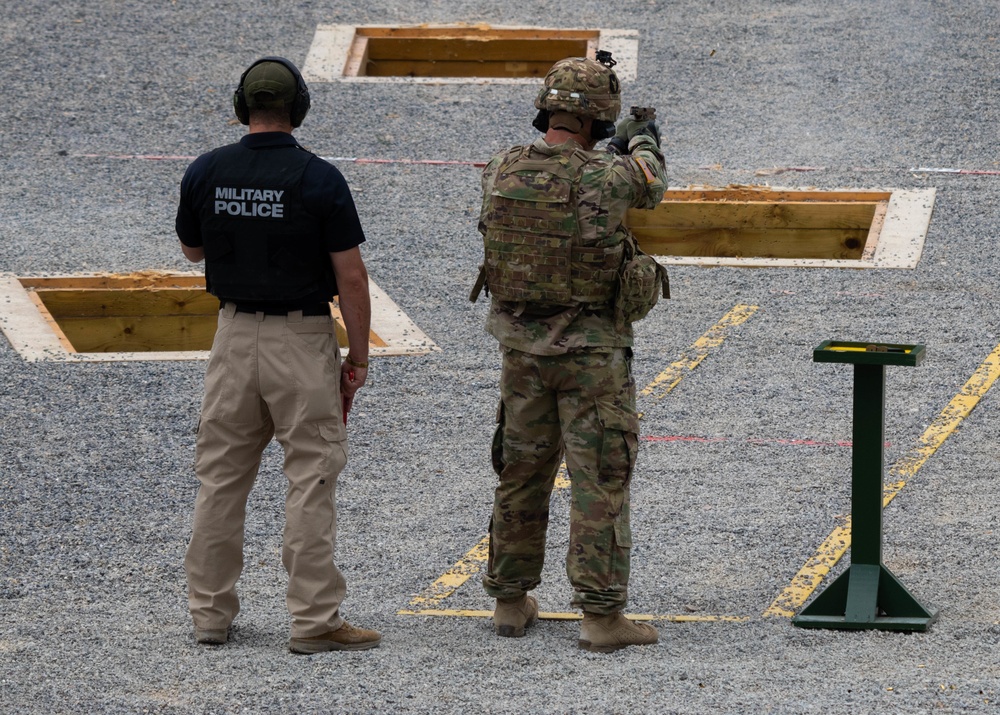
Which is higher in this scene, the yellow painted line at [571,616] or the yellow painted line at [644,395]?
the yellow painted line at [644,395]

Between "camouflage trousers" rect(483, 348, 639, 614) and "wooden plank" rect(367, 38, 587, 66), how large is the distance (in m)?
12.8

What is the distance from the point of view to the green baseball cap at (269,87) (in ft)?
17.3

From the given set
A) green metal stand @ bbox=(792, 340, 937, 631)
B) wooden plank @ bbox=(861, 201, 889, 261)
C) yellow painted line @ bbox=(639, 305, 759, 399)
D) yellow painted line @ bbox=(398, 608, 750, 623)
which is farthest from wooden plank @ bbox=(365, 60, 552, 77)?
green metal stand @ bbox=(792, 340, 937, 631)

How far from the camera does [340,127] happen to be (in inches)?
603

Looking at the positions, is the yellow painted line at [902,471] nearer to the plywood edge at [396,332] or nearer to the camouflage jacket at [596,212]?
the camouflage jacket at [596,212]

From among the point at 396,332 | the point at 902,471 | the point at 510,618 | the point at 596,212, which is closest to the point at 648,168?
the point at 596,212

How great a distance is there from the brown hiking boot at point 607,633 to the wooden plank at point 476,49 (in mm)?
13056

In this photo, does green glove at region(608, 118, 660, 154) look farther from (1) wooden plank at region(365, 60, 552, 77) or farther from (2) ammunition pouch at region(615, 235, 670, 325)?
(1) wooden plank at region(365, 60, 552, 77)

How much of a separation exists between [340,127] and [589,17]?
4.52 metres

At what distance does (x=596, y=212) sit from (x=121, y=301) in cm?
665

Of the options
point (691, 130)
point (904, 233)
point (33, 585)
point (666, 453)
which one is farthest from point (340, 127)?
point (33, 585)

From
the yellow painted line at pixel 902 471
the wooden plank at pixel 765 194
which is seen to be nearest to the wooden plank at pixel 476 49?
the wooden plank at pixel 765 194

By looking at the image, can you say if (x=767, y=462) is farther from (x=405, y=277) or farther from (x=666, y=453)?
(x=405, y=277)

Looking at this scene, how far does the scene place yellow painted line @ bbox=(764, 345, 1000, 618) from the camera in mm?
6492
